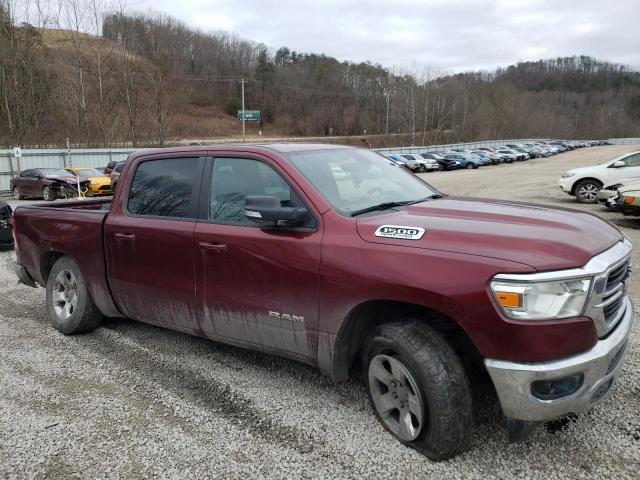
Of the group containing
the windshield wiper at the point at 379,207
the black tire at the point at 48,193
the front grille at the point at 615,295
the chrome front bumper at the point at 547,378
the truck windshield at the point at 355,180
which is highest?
the truck windshield at the point at 355,180

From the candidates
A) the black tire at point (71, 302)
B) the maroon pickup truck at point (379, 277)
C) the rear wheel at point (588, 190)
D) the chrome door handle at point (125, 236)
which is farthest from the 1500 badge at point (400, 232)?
the rear wheel at point (588, 190)

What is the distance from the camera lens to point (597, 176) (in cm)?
1524

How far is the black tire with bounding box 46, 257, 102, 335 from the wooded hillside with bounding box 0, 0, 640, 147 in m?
37.2

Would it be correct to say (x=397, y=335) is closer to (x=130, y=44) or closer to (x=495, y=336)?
(x=495, y=336)

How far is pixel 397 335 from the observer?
2.93 metres

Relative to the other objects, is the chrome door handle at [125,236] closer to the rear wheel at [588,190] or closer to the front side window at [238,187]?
the front side window at [238,187]

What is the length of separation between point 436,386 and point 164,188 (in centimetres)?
268

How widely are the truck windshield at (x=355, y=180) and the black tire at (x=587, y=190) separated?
13.4 m

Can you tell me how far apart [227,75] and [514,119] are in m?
62.1

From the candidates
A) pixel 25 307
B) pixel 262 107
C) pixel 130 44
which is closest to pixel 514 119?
pixel 262 107

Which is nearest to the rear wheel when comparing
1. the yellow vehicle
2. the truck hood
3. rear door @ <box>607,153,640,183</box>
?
rear door @ <box>607,153,640,183</box>

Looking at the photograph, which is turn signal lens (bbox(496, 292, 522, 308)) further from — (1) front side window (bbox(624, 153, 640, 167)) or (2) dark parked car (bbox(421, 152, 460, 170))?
(2) dark parked car (bbox(421, 152, 460, 170))

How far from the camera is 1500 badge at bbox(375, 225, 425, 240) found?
2.88 m

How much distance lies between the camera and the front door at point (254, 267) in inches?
128
